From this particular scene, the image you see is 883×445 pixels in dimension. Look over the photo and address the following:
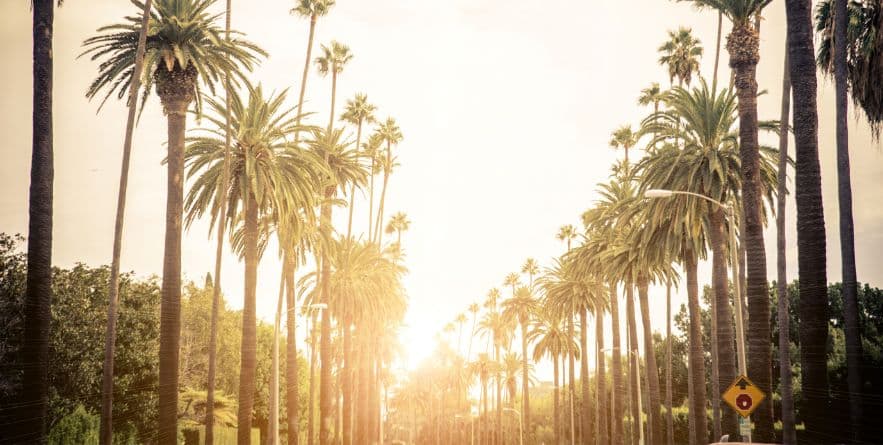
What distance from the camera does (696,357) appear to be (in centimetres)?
3716

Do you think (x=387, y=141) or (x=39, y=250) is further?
(x=387, y=141)

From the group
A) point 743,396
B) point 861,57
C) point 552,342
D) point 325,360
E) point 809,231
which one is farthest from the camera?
point 552,342

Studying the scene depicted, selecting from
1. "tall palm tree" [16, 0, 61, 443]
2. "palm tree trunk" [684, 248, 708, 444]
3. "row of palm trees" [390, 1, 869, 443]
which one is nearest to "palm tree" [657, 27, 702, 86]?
"row of palm trees" [390, 1, 869, 443]

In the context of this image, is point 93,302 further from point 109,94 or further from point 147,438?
point 109,94

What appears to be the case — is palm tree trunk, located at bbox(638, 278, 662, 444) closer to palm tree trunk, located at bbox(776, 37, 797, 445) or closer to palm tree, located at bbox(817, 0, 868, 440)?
palm tree trunk, located at bbox(776, 37, 797, 445)

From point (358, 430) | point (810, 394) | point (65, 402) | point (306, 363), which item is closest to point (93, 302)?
point (65, 402)

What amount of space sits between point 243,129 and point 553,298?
42.4 m

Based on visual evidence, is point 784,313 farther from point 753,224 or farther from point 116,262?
point 116,262

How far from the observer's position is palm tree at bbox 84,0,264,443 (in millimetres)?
23734

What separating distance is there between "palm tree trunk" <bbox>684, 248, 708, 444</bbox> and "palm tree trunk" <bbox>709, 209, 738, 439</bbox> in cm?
365

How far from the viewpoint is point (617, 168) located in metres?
57.5

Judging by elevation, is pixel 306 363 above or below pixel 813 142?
below

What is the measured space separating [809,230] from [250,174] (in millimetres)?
21387

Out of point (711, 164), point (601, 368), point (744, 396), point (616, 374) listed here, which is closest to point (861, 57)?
point (711, 164)
